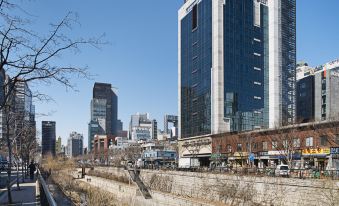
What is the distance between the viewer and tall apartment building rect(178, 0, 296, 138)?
357ft

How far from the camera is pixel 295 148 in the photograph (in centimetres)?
6138

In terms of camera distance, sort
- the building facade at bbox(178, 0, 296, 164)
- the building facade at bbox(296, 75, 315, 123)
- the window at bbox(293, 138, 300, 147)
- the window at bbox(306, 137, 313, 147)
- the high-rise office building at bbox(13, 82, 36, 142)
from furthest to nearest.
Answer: the building facade at bbox(296, 75, 315, 123)
the building facade at bbox(178, 0, 296, 164)
the window at bbox(293, 138, 300, 147)
the window at bbox(306, 137, 313, 147)
the high-rise office building at bbox(13, 82, 36, 142)

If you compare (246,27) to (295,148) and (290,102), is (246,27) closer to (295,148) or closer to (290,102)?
(290,102)

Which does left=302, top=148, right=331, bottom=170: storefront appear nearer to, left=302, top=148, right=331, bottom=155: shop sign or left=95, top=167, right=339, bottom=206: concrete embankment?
left=302, top=148, right=331, bottom=155: shop sign

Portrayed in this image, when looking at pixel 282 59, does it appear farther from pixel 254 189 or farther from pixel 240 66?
pixel 254 189

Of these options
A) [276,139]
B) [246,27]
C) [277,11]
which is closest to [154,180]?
[276,139]

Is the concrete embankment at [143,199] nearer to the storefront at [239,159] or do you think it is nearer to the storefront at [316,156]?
the storefront at [316,156]

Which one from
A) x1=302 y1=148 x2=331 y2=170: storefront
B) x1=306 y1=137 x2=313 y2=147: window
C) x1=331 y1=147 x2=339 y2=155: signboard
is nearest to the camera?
x1=331 y1=147 x2=339 y2=155: signboard

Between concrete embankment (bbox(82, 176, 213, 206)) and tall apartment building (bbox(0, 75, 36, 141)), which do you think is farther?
concrete embankment (bbox(82, 176, 213, 206))

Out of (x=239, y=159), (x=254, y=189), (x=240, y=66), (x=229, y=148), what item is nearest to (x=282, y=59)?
(x=240, y=66)

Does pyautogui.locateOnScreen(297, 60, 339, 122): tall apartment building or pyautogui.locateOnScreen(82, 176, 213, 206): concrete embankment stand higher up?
pyautogui.locateOnScreen(297, 60, 339, 122): tall apartment building

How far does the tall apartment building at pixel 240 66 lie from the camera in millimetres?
108750

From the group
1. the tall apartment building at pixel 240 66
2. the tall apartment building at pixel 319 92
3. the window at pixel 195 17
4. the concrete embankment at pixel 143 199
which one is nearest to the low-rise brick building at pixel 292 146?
the concrete embankment at pixel 143 199

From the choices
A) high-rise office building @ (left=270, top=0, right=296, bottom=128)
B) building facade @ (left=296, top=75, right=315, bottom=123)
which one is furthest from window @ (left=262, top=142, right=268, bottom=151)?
building facade @ (left=296, top=75, right=315, bottom=123)
